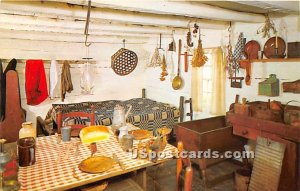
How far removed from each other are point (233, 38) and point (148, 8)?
2.31m

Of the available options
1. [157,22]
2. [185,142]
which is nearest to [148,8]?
[157,22]

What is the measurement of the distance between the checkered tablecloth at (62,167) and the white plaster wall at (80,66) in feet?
11.5

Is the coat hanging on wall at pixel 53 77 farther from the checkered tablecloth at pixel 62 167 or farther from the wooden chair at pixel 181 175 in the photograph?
the wooden chair at pixel 181 175

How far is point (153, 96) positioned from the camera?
6.57m

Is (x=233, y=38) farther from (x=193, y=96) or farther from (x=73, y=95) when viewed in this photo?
(x=73, y=95)

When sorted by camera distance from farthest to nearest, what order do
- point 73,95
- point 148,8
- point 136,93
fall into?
point 136,93
point 73,95
point 148,8

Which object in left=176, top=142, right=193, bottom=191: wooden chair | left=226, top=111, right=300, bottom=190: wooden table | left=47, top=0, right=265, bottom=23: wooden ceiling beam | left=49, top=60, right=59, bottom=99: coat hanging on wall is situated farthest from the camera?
left=49, top=60, right=59, bottom=99: coat hanging on wall

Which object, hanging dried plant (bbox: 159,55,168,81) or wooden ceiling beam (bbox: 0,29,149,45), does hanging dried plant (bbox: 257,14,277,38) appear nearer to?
hanging dried plant (bbox: 159,55,168,81)

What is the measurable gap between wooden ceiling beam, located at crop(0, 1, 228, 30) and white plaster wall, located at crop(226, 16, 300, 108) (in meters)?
0.49

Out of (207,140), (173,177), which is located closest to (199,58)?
(207,140)

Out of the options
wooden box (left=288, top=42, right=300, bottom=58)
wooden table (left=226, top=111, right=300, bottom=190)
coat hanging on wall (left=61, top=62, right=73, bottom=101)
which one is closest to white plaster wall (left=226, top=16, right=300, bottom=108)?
wooden box (left=288, top=42, right=300, bottom=58)

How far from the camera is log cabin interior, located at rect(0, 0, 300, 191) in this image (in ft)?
6.64

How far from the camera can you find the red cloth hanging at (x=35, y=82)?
528cm

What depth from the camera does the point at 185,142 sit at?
142 inches
